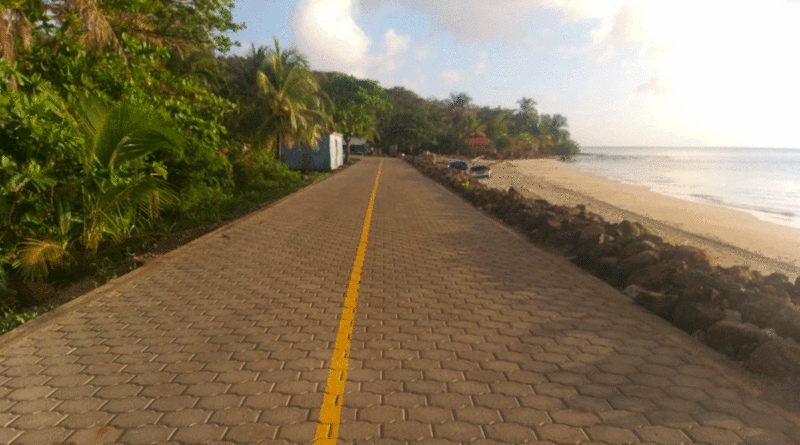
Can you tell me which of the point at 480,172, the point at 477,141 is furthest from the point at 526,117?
the point at 480,172

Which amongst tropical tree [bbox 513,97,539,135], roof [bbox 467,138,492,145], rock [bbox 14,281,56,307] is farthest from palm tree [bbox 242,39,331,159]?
tropical tree [bbox 513,97,539,135]

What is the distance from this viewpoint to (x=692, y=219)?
21.2m

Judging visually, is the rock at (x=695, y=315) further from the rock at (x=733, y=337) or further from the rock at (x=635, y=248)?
the rock at (x=635, y=248)

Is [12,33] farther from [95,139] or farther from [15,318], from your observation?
[15,318]

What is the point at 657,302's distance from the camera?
252 inches

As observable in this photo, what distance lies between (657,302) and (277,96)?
87.6 ft

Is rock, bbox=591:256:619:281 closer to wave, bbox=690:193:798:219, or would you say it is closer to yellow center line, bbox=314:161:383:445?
yellow center line, bbox=314:161:383:445

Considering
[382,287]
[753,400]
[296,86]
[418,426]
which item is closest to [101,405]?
[418,426]

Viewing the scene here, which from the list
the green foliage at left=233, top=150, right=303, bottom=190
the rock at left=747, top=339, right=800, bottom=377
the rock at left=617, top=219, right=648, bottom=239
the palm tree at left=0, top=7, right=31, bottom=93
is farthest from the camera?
the green foliage at left=233, top=150, right=303, bottom=190

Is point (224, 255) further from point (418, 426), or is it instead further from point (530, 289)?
point (418, 426)

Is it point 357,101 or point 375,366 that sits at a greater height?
point 357,101

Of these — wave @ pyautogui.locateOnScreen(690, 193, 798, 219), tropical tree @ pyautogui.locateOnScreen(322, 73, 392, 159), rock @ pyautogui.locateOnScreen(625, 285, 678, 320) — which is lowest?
wave @ pyautogui.locateOnScreen(690, 193, 798, 219)

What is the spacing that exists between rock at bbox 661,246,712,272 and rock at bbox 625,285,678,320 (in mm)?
1198

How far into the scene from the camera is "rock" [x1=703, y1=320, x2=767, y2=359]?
198 inches
